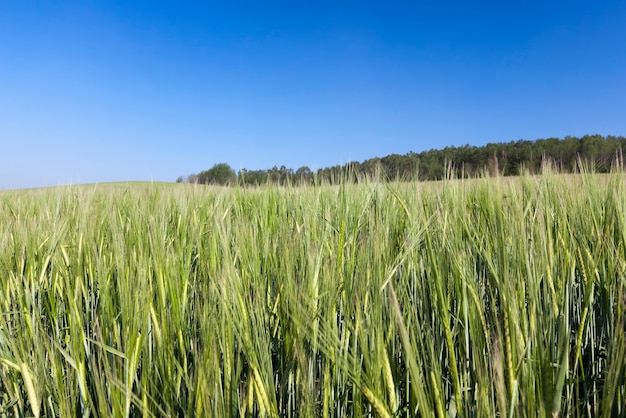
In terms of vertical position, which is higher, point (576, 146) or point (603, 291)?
point (576, 146)

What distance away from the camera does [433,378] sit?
408 mm

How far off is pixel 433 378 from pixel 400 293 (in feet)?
0.91

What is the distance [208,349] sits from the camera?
474mm

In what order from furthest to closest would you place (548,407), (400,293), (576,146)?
(576,146)
(400,293)
(548,407)

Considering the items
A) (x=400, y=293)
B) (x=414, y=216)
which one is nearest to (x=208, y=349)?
(x=400, y=293)

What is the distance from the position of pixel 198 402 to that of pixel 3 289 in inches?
28.3

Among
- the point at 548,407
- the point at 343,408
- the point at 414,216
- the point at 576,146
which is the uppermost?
the point at 576,146

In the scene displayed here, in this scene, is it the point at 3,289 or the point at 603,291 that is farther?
the point at 3,289

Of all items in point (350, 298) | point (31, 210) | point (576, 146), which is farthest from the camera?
point (576, 146)

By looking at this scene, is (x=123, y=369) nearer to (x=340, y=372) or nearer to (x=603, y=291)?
(x=340, y=372)

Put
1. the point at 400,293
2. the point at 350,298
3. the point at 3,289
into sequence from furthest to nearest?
1. the point at 3,289
2. the point at 400,293
3. the point at 350,298

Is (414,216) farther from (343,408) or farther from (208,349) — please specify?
(208,349)

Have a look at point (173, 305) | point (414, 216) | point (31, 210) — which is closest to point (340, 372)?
point (173, 305)

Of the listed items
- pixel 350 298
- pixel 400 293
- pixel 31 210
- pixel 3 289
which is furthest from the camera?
pixel 31 210
